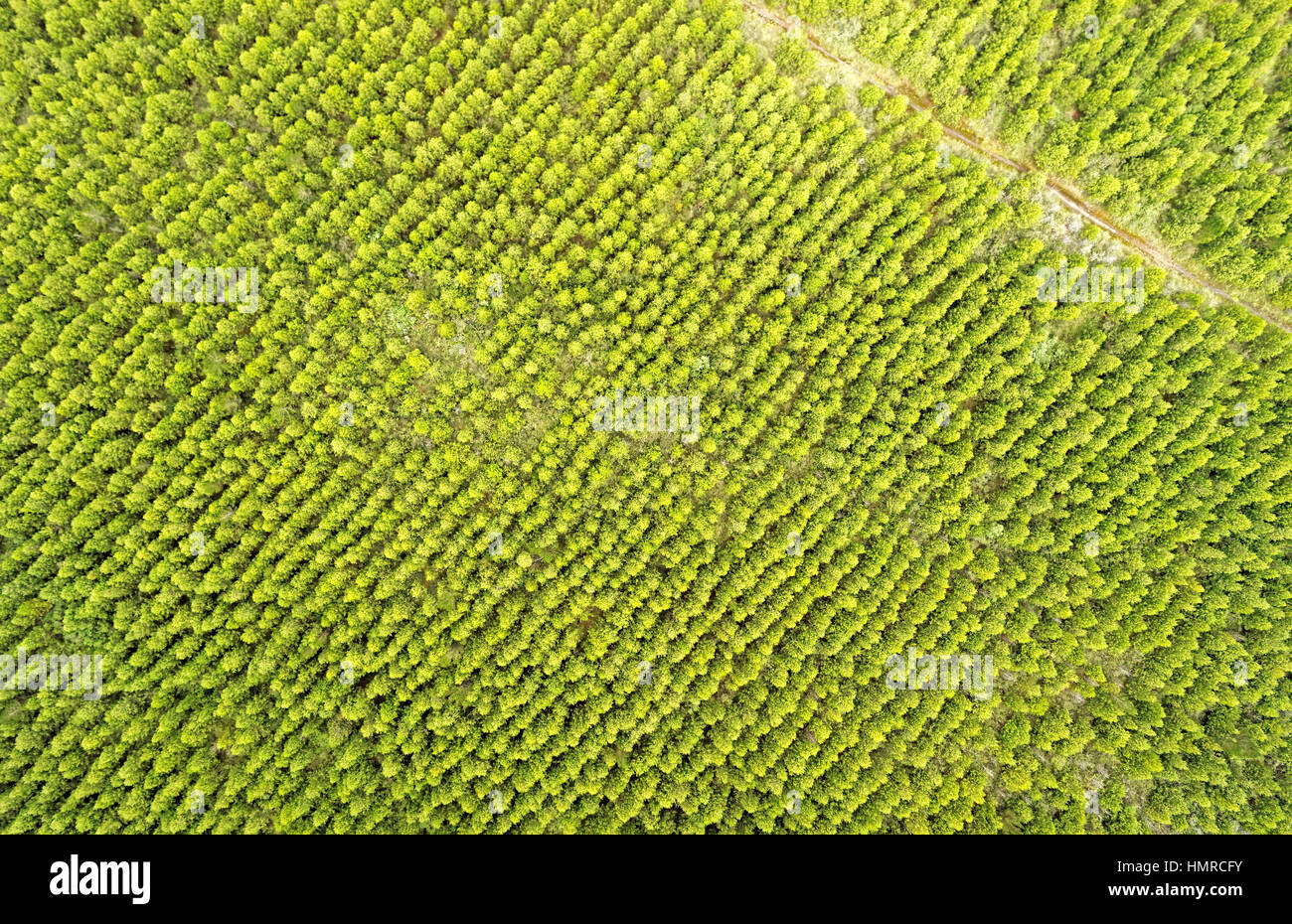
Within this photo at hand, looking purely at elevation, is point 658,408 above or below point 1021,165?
below

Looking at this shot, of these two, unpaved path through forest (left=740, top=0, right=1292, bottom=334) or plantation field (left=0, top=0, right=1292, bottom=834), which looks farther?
unpaved path through forest (left=740, top=0, right=1292, bottom=334)

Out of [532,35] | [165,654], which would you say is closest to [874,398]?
[532,35]

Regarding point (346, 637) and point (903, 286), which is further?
point (903, 286)

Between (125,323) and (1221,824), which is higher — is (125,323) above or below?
above

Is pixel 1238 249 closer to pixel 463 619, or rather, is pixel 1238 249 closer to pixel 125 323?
pixel 463 619

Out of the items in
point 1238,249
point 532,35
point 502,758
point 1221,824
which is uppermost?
point 532,35

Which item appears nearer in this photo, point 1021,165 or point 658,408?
point 658,408

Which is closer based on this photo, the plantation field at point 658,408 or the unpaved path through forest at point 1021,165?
the plantation field at point 658,408
